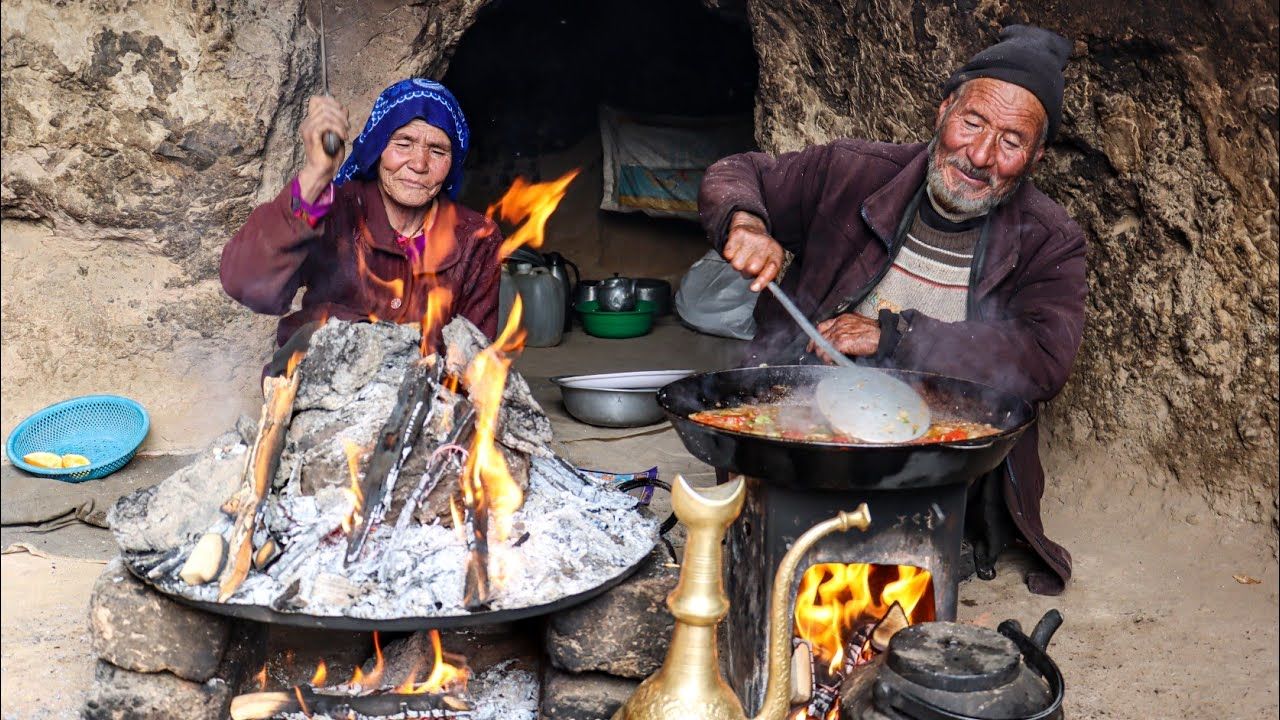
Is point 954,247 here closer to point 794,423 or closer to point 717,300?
point 794,423

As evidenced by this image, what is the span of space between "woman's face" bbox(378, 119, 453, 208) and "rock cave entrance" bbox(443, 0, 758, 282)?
462 cm

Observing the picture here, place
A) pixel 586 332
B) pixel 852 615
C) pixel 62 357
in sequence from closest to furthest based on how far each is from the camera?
1. pixel 852 615
2. pixel 62 357
3. pixel 586 332

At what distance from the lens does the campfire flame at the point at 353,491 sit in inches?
101

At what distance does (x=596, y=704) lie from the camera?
2.65 meters

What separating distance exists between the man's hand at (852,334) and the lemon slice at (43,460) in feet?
10.4

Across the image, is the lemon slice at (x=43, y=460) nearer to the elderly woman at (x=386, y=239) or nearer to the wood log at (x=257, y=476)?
the elderly woman at (x=386, y=239)

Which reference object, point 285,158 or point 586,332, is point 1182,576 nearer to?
point 285,158

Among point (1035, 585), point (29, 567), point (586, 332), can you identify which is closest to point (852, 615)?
point (1035, 585)

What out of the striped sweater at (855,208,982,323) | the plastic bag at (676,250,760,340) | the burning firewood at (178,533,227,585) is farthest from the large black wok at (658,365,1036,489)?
the plastic bag at (676,250,760,340)

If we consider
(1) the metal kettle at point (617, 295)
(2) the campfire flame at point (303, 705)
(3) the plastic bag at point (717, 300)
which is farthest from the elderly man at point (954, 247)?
(1) the metal kettle at point (617, 295)

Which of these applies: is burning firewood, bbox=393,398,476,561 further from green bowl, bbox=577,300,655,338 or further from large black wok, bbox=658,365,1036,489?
green bowl, bbox=577,300,655,338

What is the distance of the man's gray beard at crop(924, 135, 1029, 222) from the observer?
11.1 feet

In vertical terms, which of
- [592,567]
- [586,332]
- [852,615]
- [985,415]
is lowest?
[586,332]

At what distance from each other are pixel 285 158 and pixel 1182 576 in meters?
4.03
